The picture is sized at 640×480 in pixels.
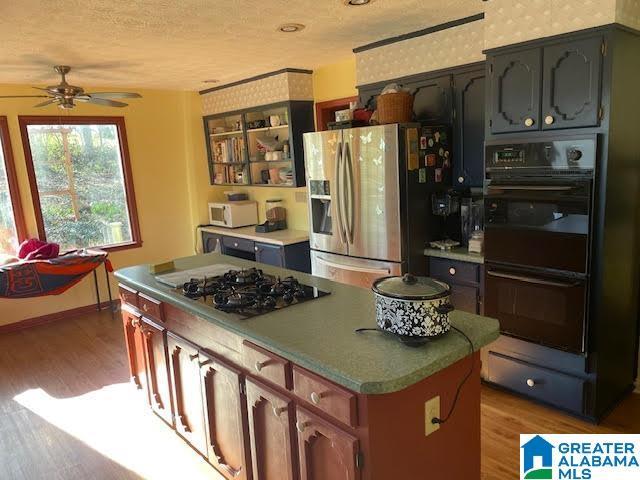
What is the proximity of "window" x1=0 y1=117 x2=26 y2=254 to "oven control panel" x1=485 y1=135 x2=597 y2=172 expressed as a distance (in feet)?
14.5

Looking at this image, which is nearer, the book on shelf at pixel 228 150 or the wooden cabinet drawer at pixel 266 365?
the wooden cabinet drawer at pixel 266 365

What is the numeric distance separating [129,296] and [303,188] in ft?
7.87

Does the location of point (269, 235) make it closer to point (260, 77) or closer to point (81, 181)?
point (260, 77)

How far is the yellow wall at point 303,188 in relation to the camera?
430cm

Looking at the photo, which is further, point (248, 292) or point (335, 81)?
point (335, 81)

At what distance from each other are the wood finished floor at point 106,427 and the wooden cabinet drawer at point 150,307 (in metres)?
0.76

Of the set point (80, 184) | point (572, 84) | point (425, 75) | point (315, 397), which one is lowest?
point (315, 397)

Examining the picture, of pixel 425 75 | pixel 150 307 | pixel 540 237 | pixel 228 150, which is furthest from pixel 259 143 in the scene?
pixel 540 237

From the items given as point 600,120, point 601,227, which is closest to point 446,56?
point 600,120

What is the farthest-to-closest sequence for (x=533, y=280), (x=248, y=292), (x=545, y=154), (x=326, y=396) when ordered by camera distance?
(x=533, y=280)
(x=545, y=154)
(x=248, y=292)
(x=326, y=396)

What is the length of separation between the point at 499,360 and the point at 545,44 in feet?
6.11

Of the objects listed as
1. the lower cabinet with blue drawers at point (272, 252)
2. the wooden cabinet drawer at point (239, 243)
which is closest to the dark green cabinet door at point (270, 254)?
the lower cabinet with blue drawers at point (272, 252)

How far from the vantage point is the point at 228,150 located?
541cm

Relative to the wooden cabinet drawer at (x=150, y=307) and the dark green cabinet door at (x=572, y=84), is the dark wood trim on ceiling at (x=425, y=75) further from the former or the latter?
the wooden cabinet drawer at (x=150, y=307)
